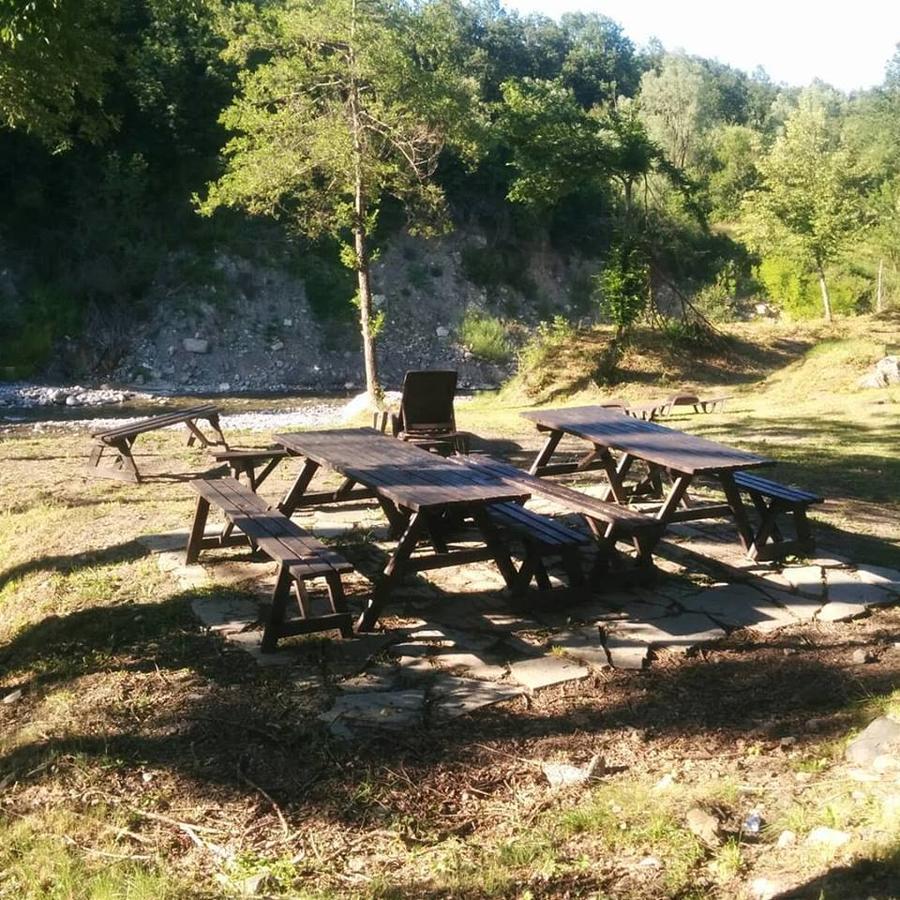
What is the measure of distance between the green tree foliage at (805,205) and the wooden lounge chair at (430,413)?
641 inches

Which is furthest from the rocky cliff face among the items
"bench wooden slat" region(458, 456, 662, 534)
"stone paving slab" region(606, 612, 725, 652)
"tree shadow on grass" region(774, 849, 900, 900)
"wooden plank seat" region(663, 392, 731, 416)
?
"tree shadow on grass" region(774, 849, 900, 900)

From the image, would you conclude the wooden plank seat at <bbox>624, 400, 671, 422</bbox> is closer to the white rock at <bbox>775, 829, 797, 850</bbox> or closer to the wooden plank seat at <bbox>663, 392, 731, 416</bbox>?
the wooden plank seat at <bbox>663, 392, 731, 416</bbox>

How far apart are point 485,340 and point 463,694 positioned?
22.3 meters

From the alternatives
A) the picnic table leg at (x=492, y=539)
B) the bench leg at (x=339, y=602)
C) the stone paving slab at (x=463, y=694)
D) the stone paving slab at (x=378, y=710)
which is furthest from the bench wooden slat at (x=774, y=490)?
the stone paving slab at (x=378, y=710)

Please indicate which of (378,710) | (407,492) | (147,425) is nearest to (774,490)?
(407,492)

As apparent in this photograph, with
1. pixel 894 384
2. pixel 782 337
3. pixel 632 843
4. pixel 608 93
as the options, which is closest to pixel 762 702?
pixel 632 843

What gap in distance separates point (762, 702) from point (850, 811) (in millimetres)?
1017

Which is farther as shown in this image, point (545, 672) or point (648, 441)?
point (648, 441)

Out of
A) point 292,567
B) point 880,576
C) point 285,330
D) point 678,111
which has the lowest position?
point 880,576

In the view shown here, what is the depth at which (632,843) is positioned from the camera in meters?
2.77

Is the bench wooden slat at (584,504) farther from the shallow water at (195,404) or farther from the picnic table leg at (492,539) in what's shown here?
the shallow water at (195,404)

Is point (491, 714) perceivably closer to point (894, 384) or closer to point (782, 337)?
point (894, 384)

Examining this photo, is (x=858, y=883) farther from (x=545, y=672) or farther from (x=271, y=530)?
(x=271, y=530)

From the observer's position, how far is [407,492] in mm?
4520
